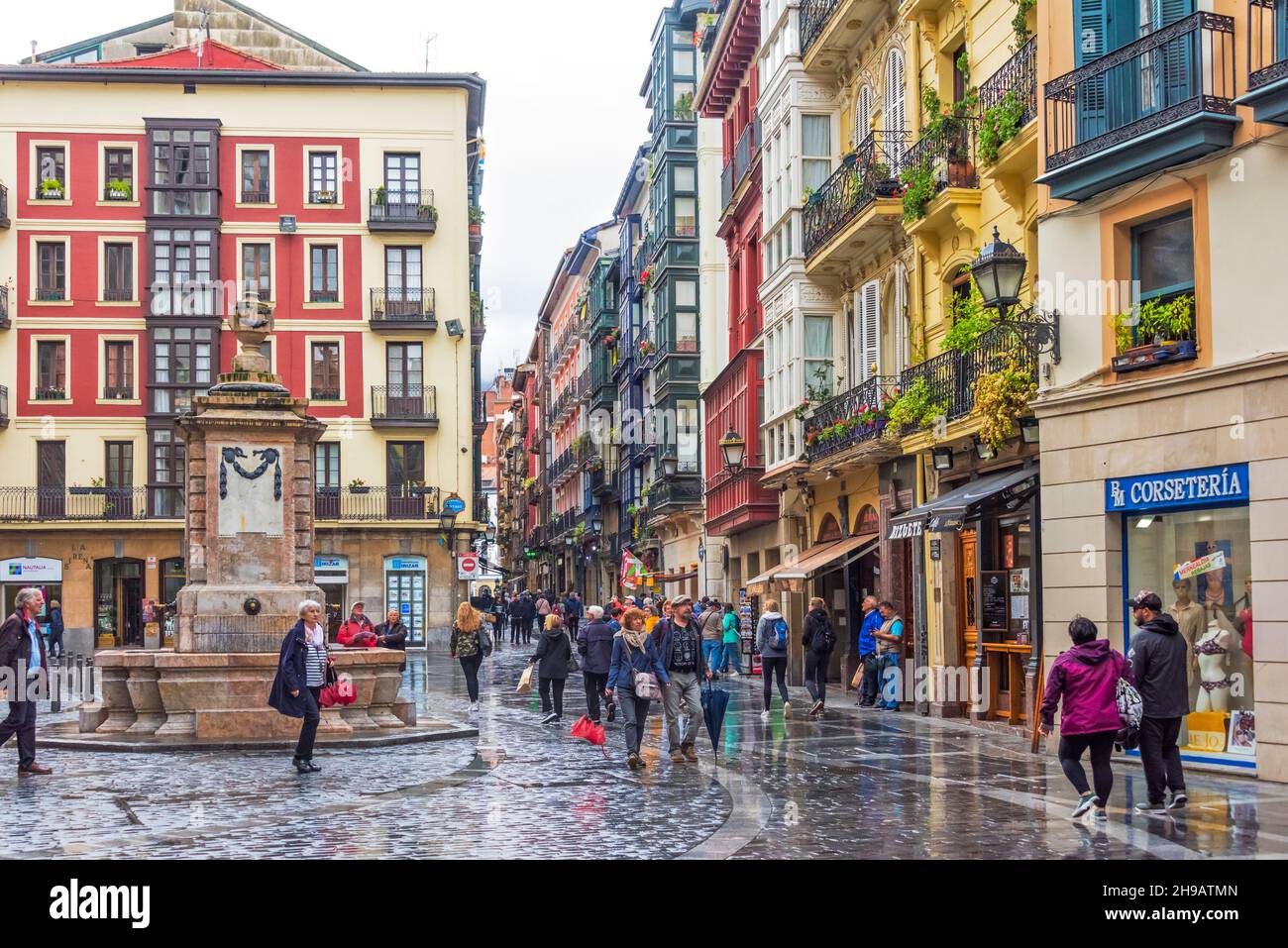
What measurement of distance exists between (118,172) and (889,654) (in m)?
38.4

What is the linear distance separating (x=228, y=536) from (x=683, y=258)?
37.5 meters

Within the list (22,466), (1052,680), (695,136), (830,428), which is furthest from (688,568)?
(1052,680)

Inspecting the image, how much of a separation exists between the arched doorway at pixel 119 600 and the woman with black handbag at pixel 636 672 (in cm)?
3845

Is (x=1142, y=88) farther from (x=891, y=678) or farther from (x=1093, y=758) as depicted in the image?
(x=891, y=678)

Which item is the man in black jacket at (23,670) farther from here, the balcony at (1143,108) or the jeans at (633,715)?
the balcony at (1143,108)

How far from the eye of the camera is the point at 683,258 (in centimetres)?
5712

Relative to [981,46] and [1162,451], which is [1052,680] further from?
[981,46]

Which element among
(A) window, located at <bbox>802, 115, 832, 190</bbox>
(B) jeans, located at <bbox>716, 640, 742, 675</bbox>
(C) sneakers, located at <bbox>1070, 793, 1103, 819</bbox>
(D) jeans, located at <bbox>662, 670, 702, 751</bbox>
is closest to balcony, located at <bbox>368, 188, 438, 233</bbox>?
(B) jeans, located at <bbox>716, 640, 742, 675</bbox>

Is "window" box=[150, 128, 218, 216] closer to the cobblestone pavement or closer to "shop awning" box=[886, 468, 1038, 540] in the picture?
"shop awning" box=[886, 468, 1038, 540]

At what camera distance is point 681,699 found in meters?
18.9

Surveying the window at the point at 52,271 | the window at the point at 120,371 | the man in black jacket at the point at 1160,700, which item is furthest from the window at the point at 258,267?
the man in black jacket at the point at 1160,700

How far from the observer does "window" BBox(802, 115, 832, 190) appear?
1276 inches

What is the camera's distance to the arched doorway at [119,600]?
54.3 meters

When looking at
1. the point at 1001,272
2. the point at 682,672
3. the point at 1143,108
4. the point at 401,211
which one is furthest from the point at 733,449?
the point at 401,211
